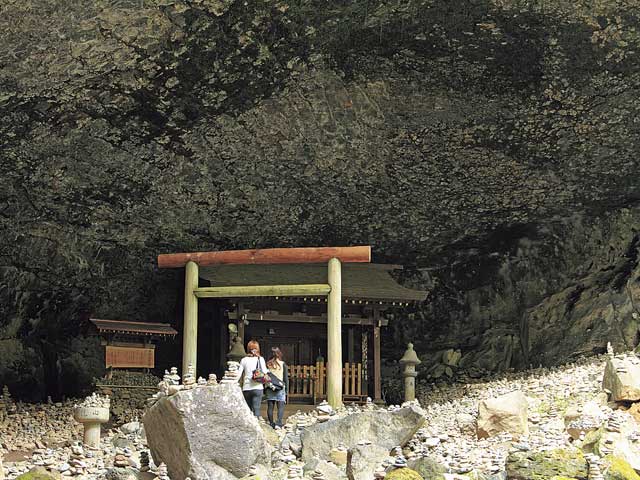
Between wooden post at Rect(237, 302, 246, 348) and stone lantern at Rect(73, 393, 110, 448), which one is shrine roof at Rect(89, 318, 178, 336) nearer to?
wooden post at Rect(237, 302, 246, 348)

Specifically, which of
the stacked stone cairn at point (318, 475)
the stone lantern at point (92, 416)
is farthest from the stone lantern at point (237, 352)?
the stacked stone cairn at point (318, 475)

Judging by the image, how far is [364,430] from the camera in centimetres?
1571

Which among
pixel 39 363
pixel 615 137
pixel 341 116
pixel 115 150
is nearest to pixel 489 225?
pixel 615 137

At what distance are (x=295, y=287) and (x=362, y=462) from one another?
6490 mm

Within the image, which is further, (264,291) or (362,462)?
(264,291)

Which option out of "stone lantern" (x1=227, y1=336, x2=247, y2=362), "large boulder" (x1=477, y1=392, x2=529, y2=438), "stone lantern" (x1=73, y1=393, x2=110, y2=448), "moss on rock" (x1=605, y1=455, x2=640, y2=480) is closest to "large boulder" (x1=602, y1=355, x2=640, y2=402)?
"large boulder" (x1=477, y1=392, x2=529, y2=438)

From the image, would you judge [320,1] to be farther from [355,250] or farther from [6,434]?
[6,434]

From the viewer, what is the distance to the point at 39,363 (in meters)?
25.5

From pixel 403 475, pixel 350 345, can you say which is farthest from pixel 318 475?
pixel 350 345

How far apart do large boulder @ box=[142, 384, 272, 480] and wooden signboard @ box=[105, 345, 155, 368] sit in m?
9.14

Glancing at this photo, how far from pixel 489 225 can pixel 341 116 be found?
629 cm

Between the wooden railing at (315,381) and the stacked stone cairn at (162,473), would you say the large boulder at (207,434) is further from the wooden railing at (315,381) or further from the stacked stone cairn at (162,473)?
the wooden railing at (315,381)

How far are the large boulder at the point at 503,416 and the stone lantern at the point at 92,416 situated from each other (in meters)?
6.57

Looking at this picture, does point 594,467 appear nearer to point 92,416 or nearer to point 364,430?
point 364,430
